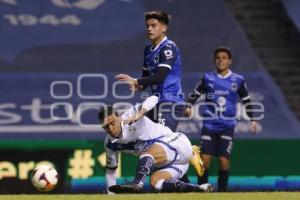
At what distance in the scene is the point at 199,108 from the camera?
49.6 ft

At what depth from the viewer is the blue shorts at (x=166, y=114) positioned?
10.4m

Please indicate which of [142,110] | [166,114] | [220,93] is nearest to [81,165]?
[220,93]

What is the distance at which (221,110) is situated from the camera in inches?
518

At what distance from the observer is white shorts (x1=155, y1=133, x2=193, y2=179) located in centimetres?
977

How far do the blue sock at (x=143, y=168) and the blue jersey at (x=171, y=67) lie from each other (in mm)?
1034

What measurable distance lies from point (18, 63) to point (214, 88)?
3675mm

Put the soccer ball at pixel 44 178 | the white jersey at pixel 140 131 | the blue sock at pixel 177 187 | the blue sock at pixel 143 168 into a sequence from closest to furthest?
the blue sock at pixel 143 168 < the blue sock at pixel 177 187 < the white jersey at pixel 140 131 < the soccer ball at pixel 44 178

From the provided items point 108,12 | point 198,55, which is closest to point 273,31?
point 198,55

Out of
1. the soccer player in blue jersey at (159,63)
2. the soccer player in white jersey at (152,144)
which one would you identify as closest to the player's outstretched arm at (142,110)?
the soccer player in white jersey at (152,144)

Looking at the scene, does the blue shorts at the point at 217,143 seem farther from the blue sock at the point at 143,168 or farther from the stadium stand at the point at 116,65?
the blue sock at the point at 143,168

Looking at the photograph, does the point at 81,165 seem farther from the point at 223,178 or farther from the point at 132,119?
the point at 132,119

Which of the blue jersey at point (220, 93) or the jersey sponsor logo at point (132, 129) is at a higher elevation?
the blue jersey at point (220, 93)

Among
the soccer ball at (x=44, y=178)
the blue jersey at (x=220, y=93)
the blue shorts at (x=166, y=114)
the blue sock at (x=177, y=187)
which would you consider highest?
the blue jersey at (x=220, y=93)

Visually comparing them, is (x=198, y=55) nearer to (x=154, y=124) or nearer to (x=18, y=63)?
(x=18, y=63)
